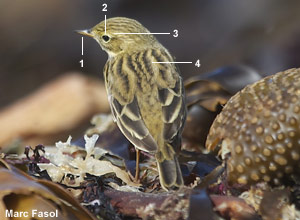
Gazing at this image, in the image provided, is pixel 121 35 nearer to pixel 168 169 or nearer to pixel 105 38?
pixel 105 38

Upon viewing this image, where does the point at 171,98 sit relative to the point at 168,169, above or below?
above

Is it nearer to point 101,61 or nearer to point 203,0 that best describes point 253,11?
point 203,0

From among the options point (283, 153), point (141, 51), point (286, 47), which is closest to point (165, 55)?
point (141, 51)

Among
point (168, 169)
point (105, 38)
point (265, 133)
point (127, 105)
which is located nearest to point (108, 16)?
point (105, 38)

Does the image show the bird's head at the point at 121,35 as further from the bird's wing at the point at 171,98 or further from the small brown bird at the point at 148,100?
the bird's wing at the point at 171,98

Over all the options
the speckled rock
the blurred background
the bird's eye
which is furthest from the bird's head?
the blurred background

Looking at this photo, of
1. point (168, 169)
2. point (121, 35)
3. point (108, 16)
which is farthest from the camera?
point (108, 16)
